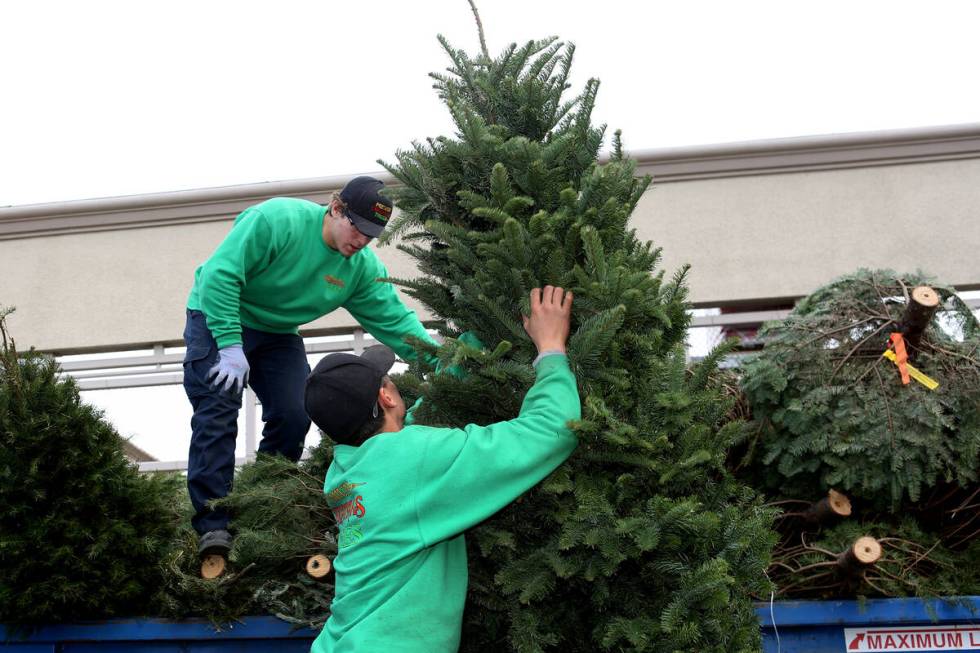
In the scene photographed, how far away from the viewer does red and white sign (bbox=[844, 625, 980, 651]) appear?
126 inches

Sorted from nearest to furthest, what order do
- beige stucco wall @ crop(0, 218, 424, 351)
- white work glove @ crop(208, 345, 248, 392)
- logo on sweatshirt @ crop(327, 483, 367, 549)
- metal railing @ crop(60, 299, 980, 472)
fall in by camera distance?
logo on sweatshirt @ crop(327, 483, 367, 549) → white work glove @ crop(208, 345, 248, 392) → metal railing @ crop(60, 299, 980, 472) → beige stucco wall @ crop(0, 218, 424, 351)

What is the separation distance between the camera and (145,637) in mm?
3314

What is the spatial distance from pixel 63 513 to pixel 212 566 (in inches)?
22.8

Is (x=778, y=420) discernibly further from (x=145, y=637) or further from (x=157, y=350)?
(x=157, y=350)

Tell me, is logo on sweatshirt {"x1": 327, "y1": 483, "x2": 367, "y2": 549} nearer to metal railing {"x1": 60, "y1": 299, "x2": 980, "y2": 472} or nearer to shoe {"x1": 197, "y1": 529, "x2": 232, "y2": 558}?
shoe {"x1": 197, "y1": 529, "x2": 232, "y2": 558}

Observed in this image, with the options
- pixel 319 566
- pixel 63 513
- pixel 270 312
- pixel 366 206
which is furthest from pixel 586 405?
pixel 270 312

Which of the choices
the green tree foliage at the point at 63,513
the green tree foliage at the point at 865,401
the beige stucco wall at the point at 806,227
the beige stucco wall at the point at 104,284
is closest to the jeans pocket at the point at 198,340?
the green tree foliage at the point at 63,513

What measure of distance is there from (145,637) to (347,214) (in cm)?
199

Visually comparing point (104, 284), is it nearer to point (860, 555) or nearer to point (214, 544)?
point (214, 544)

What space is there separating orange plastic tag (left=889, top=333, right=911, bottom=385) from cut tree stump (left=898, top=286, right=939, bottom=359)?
0.04 meters

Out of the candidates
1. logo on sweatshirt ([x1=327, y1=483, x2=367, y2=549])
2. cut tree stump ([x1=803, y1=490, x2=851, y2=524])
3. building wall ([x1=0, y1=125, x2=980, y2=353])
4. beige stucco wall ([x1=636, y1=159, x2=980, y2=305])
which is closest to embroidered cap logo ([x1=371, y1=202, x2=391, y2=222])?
logo on sweatshirt ([x1=327, y1=483, x2=367, y2=549])

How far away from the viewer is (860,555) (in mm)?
3268

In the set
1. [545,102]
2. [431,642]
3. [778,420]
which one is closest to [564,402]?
[431,642]

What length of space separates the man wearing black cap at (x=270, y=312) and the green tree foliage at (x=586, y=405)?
0.89 metres
